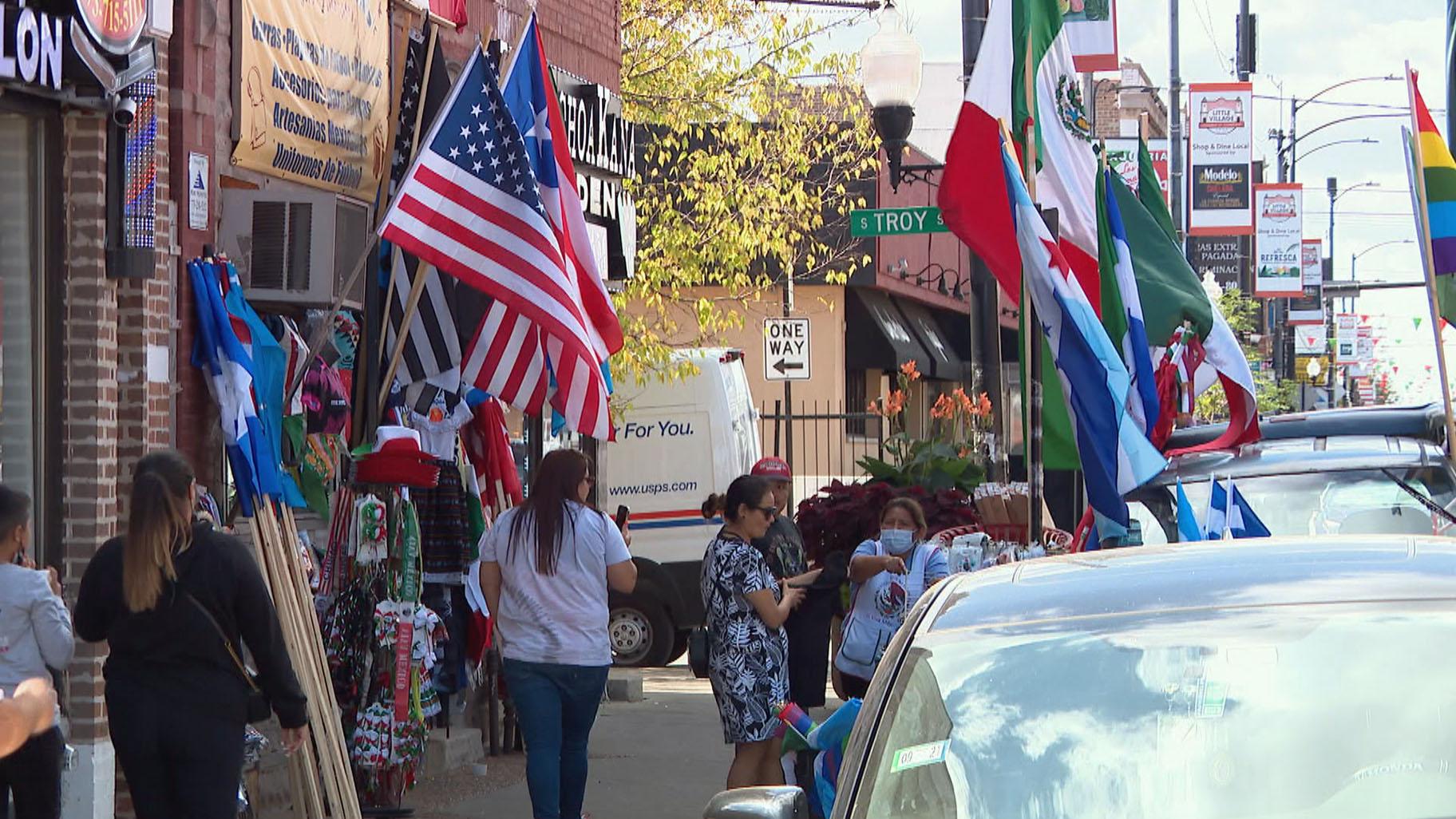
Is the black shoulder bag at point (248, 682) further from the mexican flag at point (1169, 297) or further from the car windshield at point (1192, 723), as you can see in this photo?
the mexican flag at point (1169, 297)

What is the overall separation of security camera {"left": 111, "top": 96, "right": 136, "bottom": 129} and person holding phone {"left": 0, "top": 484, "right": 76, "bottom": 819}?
279cm

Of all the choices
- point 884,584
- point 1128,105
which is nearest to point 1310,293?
point 1128,105

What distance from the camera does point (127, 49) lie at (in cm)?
885

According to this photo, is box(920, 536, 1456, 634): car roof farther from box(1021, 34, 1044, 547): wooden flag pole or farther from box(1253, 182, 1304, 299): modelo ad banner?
box(1253, 182, 1304, 299): modelo ad banner

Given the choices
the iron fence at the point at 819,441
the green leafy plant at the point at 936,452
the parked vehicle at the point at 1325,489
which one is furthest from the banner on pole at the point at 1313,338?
the parked vehicle at the point at 1325,489

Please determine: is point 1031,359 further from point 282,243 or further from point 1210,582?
point 1210,582

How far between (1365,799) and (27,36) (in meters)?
6.38

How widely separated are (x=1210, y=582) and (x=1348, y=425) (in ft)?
24.2

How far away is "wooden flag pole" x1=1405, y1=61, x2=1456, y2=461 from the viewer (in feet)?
29.5

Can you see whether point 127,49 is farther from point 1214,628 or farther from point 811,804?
point 1214,628

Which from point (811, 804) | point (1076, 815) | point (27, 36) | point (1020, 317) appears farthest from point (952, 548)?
point (1076, 815)

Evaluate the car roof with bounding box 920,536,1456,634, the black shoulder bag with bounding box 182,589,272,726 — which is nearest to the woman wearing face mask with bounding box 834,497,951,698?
the black shoulder bag with bounding box 182,589,272,726

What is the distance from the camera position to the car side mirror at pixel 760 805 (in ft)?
Result: 14.3

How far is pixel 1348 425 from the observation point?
11297 millimetres
